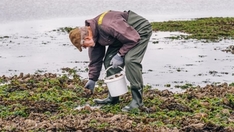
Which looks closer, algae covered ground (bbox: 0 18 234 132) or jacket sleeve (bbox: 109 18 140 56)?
algae covered ground (bbox: 0 18 234 132)

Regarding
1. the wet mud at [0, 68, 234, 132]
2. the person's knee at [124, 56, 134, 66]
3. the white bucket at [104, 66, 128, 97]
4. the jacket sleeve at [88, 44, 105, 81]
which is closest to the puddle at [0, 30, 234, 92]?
the wet mud at [0, 68, 234, 132]

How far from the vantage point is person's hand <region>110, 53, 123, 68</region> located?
27.4 feet

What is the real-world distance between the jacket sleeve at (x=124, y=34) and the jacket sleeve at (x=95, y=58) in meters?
0.67

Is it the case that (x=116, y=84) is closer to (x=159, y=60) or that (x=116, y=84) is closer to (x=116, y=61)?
(x=116, y=61)

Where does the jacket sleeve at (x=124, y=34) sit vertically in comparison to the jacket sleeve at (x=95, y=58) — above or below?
above

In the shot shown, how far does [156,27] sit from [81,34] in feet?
93.0

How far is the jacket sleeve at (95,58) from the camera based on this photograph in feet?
29.3

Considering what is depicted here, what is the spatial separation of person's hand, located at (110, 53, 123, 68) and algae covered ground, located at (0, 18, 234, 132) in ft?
2.86

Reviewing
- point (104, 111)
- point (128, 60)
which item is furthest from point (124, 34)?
point (104, 111)

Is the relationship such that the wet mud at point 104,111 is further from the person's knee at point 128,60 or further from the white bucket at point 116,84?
the person's knee at point 128,60

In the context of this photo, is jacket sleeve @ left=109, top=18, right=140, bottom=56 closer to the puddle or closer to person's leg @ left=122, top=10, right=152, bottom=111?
person's leg @ left=122, top=10, right=152, bottom=111

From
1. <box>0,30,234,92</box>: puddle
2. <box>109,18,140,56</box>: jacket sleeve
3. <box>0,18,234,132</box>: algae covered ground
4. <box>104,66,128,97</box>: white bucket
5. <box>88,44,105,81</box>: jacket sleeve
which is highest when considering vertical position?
<box>109,18,140,56</box>: jacket sleeve

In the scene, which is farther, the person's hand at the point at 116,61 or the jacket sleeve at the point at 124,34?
the person's hand at the point at 116,61

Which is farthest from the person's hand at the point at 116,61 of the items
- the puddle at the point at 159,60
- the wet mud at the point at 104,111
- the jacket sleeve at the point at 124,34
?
the puddle at the point at 159,60
